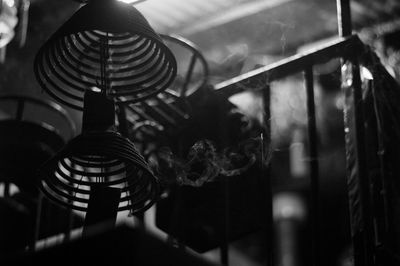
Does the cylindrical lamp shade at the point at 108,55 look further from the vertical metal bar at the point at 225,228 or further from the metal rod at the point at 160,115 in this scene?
the metal rod at the point at 160,115

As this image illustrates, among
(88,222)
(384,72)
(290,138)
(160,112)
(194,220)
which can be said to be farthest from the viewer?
(290,138)

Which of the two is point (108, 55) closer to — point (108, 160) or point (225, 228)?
point (108, 160)

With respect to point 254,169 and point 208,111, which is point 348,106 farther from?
point 208,111

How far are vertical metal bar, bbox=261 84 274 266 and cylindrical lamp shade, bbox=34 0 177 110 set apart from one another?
0.76 meters

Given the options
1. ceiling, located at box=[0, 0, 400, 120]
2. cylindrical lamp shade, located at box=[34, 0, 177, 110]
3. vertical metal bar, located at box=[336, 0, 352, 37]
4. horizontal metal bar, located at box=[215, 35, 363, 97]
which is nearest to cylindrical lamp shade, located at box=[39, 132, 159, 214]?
cylindrical lamp shade, located at box=[34, 0, 177, 110]

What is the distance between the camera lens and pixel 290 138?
715 centimetres

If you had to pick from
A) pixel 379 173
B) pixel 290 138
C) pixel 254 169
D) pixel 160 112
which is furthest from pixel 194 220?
pixel 290 138

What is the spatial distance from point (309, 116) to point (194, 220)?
84cm

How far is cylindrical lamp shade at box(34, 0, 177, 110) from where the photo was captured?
2168 mm

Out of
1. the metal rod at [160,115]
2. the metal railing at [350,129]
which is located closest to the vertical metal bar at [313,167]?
the metal railing at [350,129]

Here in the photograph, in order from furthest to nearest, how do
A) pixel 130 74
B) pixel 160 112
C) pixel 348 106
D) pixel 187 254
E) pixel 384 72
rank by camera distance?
1. pixel 160 112
2. pixel 384 72
3. pixel 348 106
4. pixel 130 74
5. pixel 187 254

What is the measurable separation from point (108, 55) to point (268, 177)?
1.02m

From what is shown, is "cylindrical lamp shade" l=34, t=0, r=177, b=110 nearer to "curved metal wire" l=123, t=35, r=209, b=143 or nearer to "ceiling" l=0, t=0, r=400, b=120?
"curved metal wire" l=123, t=35, r=209, b=143

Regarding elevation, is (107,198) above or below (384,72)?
below
